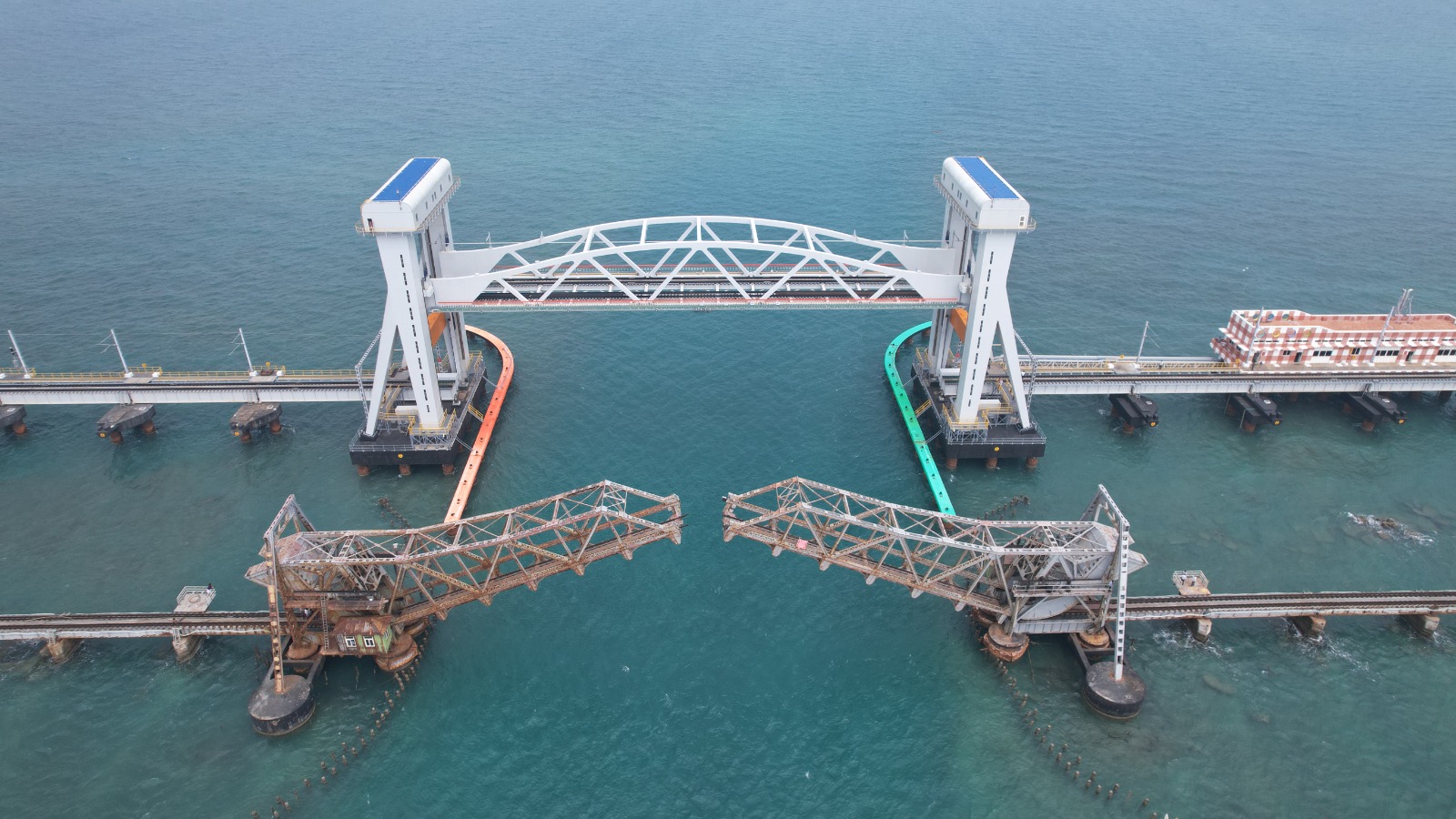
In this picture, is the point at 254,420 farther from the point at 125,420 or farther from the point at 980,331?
the point at 980,331

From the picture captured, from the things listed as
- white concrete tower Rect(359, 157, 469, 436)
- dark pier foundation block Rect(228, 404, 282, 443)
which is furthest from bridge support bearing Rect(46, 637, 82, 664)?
white concrete tower Rect(359, 157, 469, 436)

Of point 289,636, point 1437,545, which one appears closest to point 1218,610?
point 1437,545

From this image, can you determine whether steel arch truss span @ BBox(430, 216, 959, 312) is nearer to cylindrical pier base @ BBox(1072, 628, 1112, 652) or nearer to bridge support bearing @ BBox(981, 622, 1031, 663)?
bridge support bearing @ BBox(981, 622, 1031, 663)

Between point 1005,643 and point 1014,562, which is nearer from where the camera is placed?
point 1005,643

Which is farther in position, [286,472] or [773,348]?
[773,348]

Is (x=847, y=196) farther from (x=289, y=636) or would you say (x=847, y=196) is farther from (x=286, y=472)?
(x=289, y=636)

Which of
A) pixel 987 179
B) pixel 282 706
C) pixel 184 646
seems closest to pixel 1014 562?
pixel 987 179

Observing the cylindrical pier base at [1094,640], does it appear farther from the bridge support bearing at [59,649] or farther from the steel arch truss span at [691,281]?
the bridge support bearing at [59,649]
